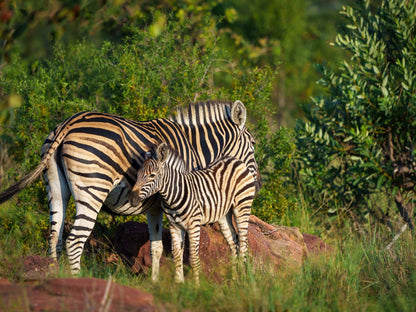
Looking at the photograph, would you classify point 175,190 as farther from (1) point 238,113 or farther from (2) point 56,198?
(1) point 238,113

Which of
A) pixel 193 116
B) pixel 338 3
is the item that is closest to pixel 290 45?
pixel 338 3

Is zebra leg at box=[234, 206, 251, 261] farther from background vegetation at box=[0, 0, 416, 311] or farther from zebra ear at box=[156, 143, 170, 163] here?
→ zebra ear at box=[156, 143, 170, 163]

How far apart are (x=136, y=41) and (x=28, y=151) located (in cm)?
279

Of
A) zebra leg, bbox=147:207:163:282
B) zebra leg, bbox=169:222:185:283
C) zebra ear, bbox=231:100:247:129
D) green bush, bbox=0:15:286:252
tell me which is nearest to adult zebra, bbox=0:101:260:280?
zebra leg, bbox=147:207:163:282

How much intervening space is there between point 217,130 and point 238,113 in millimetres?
424

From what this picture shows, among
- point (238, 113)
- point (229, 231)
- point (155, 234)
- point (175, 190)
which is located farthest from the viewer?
point (238, 113)

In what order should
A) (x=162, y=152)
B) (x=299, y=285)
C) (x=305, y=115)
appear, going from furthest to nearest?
(x=305, y=115) < (x=162, y=152) < (x=299, y=285)

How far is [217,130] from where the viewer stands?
835 centimetres

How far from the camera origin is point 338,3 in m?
10.8

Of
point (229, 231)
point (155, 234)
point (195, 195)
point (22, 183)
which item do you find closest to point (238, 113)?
point (229, 231)

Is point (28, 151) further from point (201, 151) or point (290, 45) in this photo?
point (290, 45)

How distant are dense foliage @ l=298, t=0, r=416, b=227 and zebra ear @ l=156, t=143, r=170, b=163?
3.47 m

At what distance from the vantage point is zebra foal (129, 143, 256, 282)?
655 centimetres

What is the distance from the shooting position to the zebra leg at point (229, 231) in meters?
7.72
